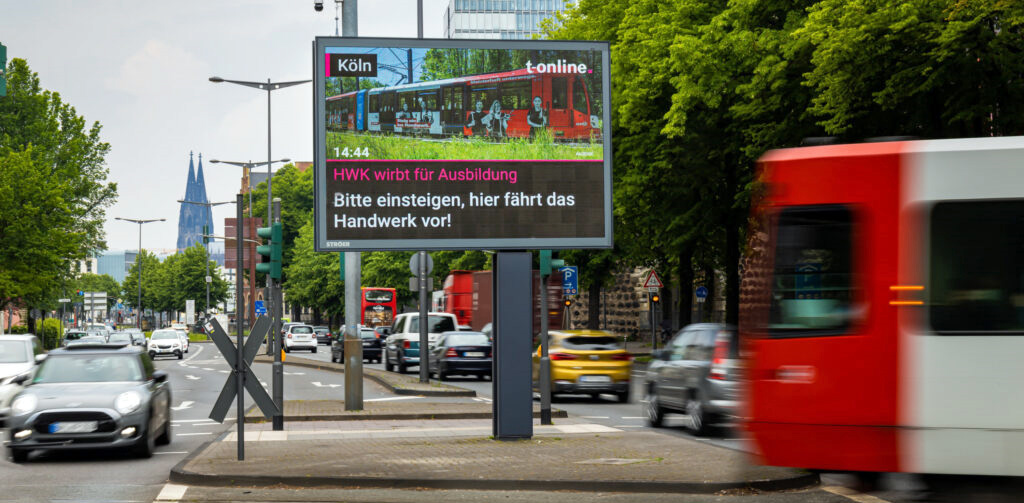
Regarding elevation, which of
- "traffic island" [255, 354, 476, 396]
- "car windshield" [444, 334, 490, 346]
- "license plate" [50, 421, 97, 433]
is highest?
"car windshield" [444, 334, 490, 346]

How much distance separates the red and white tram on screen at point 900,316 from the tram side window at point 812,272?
0.03 ft

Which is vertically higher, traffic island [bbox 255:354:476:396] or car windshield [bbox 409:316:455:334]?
car windshield [bbox 409:316:455:334]

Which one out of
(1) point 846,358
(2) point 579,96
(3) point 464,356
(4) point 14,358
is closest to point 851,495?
(1) point 846,358

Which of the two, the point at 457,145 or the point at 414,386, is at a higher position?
the point at 457,145

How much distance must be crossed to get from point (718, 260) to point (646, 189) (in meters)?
8.13

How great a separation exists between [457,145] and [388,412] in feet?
24.5

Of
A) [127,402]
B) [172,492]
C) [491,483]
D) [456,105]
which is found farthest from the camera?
[456,105]

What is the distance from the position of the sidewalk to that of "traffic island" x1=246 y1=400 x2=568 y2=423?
2.13 m

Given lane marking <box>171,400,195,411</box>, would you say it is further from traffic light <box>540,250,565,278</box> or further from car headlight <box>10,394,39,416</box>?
car headlight <box>10,394,39,416</box>

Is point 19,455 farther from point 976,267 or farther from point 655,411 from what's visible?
point 976,267

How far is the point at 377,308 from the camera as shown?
67062 millimetres

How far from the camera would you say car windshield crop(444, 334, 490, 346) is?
106 feet

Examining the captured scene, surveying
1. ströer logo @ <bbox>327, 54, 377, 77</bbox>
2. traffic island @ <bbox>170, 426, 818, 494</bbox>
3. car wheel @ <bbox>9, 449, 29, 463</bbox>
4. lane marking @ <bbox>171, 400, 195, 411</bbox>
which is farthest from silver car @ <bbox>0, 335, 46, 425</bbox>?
ströer logo @ <bbox>327, 54, 377, 77</bbox>

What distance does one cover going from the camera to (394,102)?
1490 centimetres
